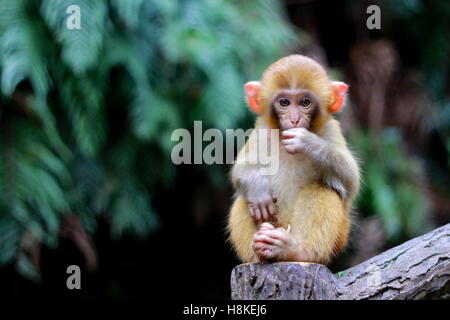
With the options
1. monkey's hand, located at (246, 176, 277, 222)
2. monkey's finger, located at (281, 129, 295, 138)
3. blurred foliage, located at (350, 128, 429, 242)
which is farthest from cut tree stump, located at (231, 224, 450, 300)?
blurred foliage, located at (350, 128, 429, 242)

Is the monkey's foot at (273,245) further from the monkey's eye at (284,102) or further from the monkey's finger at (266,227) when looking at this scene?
the monkey's eye at (284,102)

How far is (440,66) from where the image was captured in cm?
708

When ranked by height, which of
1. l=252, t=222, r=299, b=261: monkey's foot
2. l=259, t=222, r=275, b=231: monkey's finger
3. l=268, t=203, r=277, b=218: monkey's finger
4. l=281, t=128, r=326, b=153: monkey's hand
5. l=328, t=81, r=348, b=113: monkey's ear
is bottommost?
l=252, t=222, r=299, b=261: monkey's foot

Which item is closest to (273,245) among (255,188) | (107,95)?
(255,188)

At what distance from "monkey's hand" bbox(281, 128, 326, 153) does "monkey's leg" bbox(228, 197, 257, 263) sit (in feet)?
1.48

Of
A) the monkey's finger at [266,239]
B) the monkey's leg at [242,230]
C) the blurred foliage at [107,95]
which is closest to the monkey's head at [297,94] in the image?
the monkey's leg at [242,230]

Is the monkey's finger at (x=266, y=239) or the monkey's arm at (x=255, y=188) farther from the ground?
the monkey's arm at (x=255, y=188)

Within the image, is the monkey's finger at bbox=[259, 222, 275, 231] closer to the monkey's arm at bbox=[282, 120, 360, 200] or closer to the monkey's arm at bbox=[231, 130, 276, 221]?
the monkey's arm at bbox=[231, 130, 276, 221]

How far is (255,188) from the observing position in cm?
343

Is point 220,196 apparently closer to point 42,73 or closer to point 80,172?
point 80,172

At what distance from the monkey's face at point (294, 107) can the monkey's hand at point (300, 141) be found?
2.4 inches

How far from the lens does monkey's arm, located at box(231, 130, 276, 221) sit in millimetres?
3396

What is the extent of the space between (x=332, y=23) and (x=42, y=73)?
3.55m

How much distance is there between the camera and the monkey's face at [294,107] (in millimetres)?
3385
